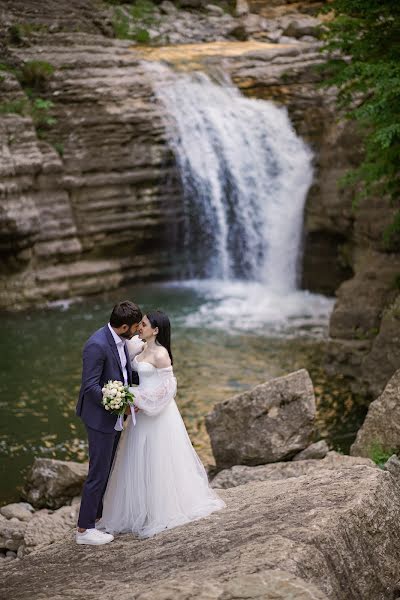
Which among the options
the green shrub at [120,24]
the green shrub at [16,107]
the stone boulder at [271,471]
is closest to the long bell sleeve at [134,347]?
the stone boulder at [271,471]

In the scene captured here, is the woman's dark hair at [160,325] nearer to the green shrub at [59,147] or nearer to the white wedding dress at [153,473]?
the white wedding dress at [153,473]

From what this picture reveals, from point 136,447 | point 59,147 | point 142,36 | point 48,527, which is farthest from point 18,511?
point 142,36

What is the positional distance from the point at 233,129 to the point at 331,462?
13.1m

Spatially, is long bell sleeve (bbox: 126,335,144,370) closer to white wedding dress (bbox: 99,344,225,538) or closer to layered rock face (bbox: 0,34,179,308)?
white wedding dress (bbox: 99,344,225,538)

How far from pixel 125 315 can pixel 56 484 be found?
385cm

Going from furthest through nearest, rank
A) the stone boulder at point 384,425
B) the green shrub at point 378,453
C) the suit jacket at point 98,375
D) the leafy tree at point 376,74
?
1. the leafy tree at point 376,74
2. the stone boulder at point 384,425
3. the green shrub at point 378,453
4. the suit jacket at point 98,375

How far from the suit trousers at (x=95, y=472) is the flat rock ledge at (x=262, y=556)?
24 centimetres

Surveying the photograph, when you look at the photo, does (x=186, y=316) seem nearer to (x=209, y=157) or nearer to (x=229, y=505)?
(x=209, y=157)

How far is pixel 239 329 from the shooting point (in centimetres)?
1552

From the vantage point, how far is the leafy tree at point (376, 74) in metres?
10.1

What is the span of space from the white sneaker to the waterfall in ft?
44.6

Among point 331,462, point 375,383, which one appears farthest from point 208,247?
point 331,462

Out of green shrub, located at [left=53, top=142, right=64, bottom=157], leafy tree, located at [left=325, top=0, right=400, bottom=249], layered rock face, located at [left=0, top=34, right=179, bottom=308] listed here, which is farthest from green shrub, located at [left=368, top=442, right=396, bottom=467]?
green shrub, located at [left=53, top=142, right=64, bottom=157]

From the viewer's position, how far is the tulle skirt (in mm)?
5793
